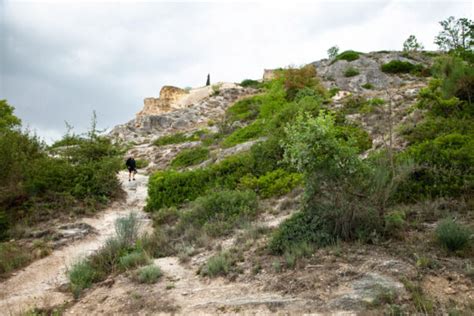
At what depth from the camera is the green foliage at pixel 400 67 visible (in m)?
27.7

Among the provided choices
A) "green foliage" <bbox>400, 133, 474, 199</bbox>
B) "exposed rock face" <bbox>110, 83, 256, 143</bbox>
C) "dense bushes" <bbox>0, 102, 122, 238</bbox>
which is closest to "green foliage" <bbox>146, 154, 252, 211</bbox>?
"dense bushes" <bbox>0, 102, 122, 238</bbox>

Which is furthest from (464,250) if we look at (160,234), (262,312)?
(160,234)

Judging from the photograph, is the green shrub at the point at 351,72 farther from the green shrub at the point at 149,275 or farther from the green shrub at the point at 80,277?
the green shrub at the point at 80,277

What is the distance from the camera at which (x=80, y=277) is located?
7098mm

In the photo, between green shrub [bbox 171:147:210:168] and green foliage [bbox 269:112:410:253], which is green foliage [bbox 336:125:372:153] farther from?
green shrub [bbox 171:147:210:168]

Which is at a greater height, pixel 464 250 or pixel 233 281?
pixel 464 250

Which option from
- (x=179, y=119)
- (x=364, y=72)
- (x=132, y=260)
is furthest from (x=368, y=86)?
(x=132, y=260)

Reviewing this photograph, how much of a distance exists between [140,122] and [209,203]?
24.9m

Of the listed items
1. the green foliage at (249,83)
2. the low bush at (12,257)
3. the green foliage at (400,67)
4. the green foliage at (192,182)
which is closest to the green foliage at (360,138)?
the green foliage at (192,182)

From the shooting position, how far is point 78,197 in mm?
13148

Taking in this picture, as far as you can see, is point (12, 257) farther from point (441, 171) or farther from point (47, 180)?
point (441, 171)

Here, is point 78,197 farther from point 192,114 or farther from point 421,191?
point 192,114

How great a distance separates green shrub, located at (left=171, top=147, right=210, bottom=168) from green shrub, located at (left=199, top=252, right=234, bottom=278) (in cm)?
1188

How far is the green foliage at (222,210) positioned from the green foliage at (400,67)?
2211cm
